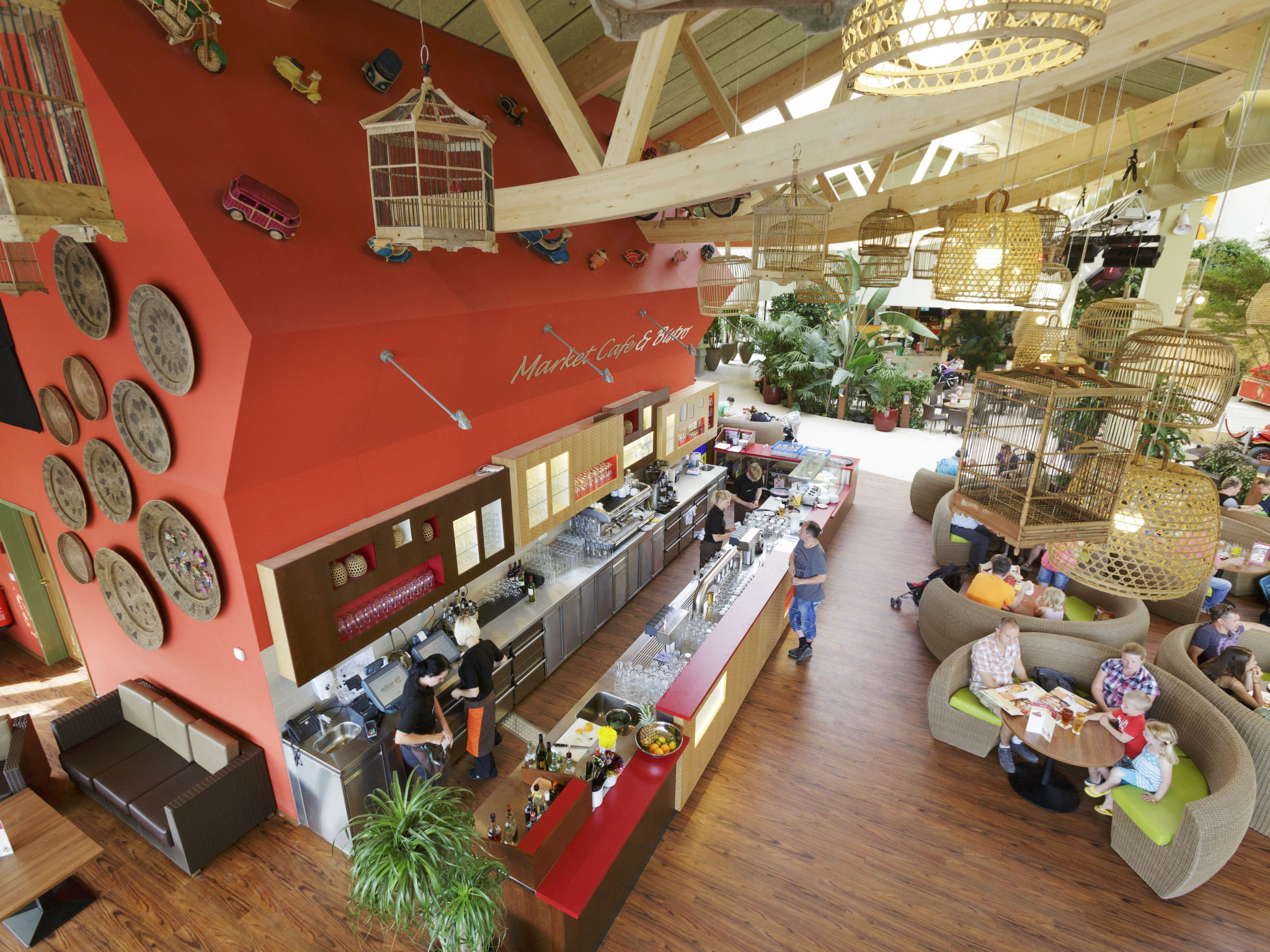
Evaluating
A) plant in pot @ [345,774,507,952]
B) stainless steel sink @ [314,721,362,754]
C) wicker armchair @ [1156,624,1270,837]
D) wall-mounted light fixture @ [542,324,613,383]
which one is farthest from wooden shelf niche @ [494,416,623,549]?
wicker armchair @ [1156,624,1270,837]

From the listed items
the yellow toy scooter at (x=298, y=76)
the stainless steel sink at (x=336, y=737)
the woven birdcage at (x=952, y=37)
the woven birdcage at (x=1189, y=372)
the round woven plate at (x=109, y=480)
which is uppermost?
the yellow toy scooter at (x=298, y=76)

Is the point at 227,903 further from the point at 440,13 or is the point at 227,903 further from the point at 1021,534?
the point at 440,13

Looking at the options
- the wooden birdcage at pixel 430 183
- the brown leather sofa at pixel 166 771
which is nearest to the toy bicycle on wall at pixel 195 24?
the wooden birdcage at pixel 430 183

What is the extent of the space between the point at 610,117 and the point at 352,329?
3926 millimetres

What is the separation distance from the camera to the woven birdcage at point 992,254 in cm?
322

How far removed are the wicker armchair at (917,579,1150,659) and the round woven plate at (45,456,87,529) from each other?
26.3 feet

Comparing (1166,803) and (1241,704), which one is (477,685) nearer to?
(1166,803)

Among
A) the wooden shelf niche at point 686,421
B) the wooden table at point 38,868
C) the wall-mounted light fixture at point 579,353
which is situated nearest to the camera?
the wooden table at point 38,868

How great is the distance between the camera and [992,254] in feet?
10.7

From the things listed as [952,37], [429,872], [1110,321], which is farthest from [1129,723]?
[952,37]

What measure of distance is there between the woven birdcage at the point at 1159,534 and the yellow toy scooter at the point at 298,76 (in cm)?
485

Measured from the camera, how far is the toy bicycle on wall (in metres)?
3.06

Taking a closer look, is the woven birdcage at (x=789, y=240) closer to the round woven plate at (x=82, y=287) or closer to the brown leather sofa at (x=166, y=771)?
the round woven plate at (x=82, y=287)

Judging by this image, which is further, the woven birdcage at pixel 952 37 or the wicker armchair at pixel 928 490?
the wicker armchair at pixel 928 490
